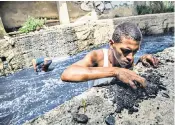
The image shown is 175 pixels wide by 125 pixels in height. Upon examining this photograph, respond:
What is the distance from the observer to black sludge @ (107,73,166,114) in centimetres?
164

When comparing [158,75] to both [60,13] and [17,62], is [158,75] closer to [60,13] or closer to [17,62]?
[17,62]

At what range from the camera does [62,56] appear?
36.4 feet

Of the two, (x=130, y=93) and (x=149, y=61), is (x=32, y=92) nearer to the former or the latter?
(x=149, y=61)

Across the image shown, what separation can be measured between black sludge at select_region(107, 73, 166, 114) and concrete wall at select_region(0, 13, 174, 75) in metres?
8.10

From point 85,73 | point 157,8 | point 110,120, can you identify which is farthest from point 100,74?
point 157,8

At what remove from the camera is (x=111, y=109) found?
5.34 feet

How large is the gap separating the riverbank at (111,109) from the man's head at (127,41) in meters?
0.32

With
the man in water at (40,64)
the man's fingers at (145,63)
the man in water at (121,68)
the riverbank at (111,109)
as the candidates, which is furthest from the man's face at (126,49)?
the man in water at (40,64)

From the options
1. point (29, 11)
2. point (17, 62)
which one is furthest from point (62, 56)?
point (29, 11)

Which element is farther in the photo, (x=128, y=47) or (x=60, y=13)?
(x=60, y=13)

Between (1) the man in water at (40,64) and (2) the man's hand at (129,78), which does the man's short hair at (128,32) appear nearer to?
(2) the man's hand at (129,78)

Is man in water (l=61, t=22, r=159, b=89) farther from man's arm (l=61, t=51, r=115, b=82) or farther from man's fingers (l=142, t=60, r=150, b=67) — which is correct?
man's fingers (l=142, t=60, r=150, b=67)

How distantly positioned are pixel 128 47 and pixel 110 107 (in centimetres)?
60

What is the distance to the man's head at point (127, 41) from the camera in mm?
1904
